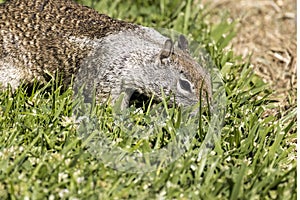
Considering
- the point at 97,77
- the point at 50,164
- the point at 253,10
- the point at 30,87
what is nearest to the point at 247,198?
the point at 50,164

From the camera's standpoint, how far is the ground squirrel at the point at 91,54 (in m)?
4.80

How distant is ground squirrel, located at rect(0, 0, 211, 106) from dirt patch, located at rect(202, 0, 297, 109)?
116cm

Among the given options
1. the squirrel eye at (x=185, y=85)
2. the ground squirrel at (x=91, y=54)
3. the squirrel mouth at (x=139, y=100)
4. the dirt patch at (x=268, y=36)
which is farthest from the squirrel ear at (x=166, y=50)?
the dirt patch at (x=268, y=36)

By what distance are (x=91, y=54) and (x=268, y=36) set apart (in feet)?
7.60

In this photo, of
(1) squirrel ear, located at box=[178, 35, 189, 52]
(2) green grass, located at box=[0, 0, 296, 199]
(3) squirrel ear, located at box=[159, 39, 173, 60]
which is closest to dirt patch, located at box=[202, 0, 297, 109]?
(2) green grass, located at box=[0, 0, 296, 199]

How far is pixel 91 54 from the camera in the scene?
4945 mm

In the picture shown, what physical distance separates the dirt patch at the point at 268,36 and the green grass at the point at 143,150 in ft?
1.97

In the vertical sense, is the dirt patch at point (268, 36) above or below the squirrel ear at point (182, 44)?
above

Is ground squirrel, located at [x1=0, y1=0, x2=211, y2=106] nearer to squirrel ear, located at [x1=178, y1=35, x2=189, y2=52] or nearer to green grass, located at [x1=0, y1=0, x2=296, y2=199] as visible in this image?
squirrel ear, located at [x1=178, y1=35, x2=189, y2=52]

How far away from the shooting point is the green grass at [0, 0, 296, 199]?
12.8 ft

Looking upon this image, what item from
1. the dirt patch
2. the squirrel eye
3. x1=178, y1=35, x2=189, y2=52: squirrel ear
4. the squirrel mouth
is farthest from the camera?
the dirt patch

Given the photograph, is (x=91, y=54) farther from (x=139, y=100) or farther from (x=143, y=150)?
(x=143, y=150)

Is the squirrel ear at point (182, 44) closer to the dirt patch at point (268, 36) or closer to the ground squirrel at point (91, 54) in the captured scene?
the ground squirrel at point (91, 54)

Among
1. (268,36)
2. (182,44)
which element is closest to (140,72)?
(182,44)
